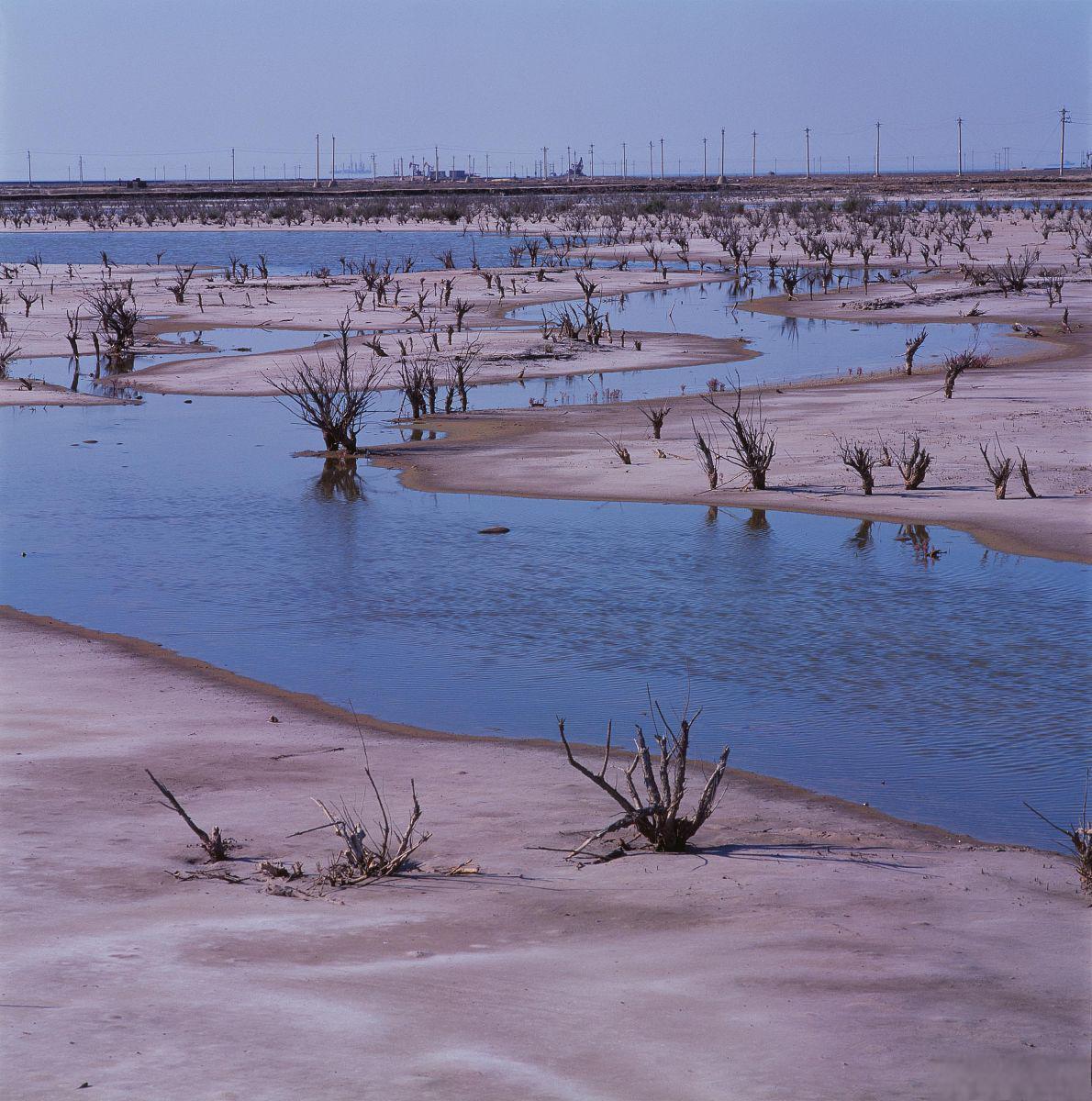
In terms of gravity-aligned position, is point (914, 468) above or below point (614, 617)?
above

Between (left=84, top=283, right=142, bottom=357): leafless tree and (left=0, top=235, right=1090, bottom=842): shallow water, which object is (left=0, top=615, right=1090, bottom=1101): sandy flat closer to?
(left=0, top=235, right=1090, bottom=842): shallow water

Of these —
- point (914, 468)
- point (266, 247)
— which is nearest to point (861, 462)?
point (914, 468)

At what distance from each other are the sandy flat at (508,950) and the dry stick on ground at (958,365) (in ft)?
39.1

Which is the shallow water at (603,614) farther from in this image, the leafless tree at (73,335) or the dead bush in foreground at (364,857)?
the leafless tree at (73,335)

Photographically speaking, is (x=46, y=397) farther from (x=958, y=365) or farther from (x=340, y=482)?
(x=958, y=365)

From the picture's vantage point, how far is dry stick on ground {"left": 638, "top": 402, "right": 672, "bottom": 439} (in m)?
16.1

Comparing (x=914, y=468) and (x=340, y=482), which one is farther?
(x=340, y=482)

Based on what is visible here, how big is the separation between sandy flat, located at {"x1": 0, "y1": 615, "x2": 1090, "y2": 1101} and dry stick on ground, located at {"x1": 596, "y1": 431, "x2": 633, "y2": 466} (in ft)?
26.6

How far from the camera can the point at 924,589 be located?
10.5 m

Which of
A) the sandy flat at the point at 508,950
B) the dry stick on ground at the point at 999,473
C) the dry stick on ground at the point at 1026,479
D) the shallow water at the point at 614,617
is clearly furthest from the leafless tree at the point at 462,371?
the sandy flat at the point at 508,950

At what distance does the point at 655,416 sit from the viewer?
16438mm

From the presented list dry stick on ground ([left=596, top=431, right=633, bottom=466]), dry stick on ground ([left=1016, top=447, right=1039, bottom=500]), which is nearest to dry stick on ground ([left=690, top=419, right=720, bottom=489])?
dry stick on ground ([left=596, top=431, right=633, bottom=466])

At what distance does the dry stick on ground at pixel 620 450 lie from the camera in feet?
49.8

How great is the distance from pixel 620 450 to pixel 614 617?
5.55 meters
